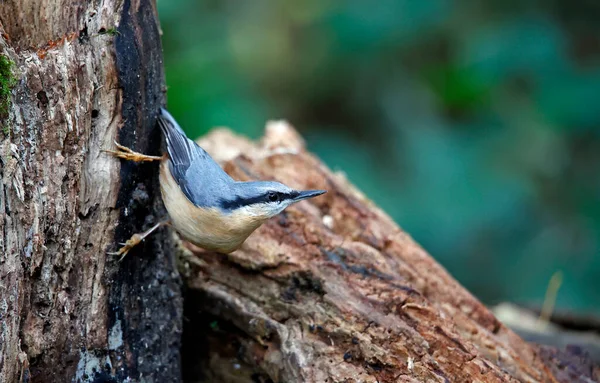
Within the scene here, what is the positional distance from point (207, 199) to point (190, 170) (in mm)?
144

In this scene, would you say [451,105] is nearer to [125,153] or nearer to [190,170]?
[190,170]

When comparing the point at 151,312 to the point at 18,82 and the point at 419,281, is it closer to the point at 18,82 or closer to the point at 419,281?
the point at 18,82

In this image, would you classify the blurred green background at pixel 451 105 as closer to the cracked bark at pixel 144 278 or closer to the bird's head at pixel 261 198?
the cracked bark at pixel 144 278

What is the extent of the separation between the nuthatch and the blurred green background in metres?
2.04

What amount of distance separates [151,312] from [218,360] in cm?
59

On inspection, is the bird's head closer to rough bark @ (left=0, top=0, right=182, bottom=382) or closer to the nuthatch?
the nuthatch

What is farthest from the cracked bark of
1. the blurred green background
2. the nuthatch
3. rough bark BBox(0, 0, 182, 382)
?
the blurred green background

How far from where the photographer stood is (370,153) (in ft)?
18.1

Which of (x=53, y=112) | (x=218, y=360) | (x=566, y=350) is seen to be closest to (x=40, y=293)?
(x=53, y=112)

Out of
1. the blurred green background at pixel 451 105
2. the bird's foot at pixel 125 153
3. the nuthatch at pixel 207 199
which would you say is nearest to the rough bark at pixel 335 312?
the nuthatch at pixel 207 199

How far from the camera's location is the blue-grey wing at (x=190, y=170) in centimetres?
263

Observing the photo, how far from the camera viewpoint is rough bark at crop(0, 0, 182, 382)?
2270mm

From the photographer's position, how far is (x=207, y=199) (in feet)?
8.62

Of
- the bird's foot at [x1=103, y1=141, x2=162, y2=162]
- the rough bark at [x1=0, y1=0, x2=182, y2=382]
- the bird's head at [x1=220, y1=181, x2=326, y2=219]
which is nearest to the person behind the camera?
the rough bark at [x1=0, y1=0, x2=182, y2=382]
